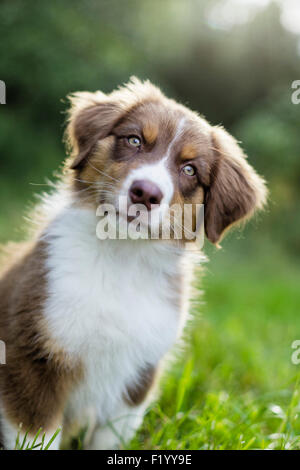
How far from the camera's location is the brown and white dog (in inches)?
117

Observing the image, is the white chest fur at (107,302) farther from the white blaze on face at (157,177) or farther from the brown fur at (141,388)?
the white blaze on face at (157,177)

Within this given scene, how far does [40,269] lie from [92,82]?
9804 mm

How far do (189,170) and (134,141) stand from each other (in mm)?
366

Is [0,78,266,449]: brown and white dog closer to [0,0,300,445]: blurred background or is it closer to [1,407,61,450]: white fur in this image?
[1,407,61,450]: white fur

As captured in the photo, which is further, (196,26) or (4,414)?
(196,26)

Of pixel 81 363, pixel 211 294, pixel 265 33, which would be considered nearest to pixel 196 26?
pixel 265 33

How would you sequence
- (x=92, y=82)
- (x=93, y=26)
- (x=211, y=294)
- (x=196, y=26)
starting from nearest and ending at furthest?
(x=211, y=294) → (x=92, y=82) → (x=93, y=26) → (x=196, y=26)

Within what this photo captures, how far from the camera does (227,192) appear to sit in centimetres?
337

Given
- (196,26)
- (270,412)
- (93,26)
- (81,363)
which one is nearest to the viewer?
(81,363)

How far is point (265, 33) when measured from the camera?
13914 mm

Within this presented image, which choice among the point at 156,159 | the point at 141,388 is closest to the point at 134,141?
the point at 156,159

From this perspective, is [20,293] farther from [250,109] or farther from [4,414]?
[250,109]

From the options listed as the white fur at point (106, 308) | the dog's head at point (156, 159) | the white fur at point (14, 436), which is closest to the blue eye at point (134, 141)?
the dog's head at point (156, 159)

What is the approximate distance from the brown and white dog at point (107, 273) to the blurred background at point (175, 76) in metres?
6.84
